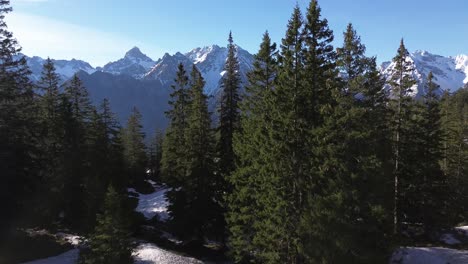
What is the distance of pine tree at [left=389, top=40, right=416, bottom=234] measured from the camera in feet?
95.0

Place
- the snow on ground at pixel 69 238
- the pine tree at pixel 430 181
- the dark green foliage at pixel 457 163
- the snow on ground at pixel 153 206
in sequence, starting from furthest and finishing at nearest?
the snow on ground at pixel 153 206 < the dark green foliage at pixel 457 163 < the snow on ground at pixel 69 238 < the pine tree at pixel 430 181

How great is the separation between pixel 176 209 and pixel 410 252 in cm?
1863

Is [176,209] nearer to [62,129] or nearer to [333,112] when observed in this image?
[62,129]

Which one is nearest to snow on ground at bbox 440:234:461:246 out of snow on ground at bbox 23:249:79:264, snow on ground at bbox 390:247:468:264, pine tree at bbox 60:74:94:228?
snow on ground at bbox 390:247:468:264

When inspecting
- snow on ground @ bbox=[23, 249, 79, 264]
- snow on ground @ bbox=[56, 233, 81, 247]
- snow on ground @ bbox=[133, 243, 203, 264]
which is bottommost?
snow on ground @ bbox=[133, 243, 203, 264]

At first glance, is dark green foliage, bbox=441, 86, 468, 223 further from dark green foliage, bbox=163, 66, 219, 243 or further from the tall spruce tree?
the tall spruce tree

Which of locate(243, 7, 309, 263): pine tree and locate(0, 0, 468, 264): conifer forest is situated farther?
locate(243, 7, 309, 263): pine tree

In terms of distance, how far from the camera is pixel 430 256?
1020 inches

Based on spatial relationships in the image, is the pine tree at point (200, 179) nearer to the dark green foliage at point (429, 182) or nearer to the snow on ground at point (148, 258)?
the snow on ground at point (148, 258)

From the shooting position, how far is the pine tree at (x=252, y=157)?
2228cm

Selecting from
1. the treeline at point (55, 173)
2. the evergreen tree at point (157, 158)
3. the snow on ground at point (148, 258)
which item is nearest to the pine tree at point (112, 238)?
the treeline at point (55, 173)

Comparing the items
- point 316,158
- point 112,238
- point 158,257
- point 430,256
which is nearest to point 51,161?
point 158,257

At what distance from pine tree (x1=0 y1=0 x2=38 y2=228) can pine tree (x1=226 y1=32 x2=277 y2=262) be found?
1592cm

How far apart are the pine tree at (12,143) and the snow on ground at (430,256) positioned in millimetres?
26875
